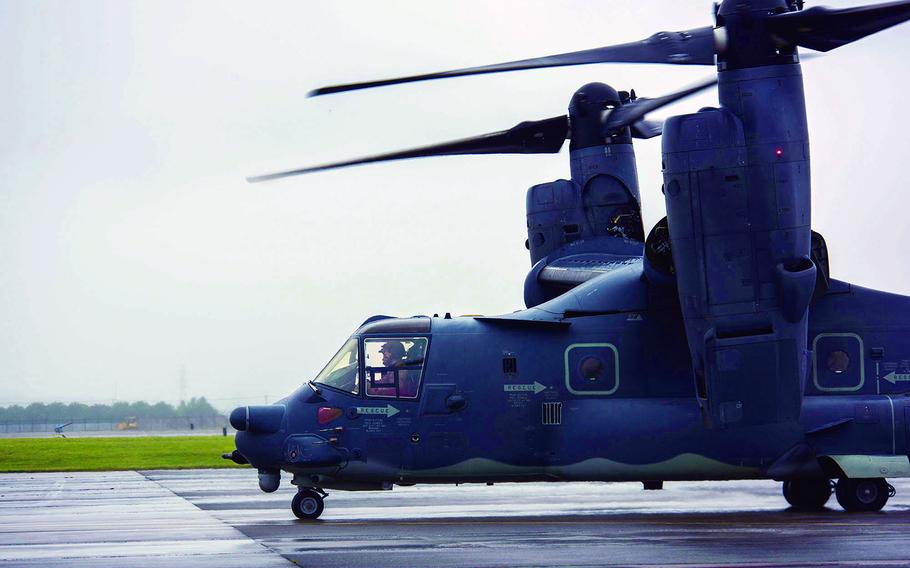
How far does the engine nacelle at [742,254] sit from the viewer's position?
19.7 metres

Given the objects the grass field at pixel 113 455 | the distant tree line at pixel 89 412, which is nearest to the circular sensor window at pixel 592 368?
the grass field at pixel 113 455

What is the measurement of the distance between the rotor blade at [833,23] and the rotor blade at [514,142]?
761 cm

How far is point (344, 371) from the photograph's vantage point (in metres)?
23.2

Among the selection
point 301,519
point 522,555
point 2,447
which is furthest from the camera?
point 2,447

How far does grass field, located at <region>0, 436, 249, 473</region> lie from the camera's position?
43625 mm

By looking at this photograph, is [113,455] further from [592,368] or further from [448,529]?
[448,529]

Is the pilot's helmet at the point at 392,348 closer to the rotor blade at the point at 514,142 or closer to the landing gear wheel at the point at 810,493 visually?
the rotor blade at the point at 514,142

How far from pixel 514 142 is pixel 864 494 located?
397 inches

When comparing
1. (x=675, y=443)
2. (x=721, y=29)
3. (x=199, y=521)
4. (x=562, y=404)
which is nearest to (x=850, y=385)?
(x=675, y=443)

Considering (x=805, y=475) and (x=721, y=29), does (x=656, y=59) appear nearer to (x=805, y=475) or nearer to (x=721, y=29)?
(x=721, y=29)

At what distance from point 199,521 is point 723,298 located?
365 inches

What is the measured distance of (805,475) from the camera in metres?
22.4

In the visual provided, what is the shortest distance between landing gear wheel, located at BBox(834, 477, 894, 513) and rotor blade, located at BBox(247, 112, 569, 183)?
31.6 feet

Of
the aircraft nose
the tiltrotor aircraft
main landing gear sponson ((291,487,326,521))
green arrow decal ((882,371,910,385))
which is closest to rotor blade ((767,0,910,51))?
the tiltrotor aircraft
